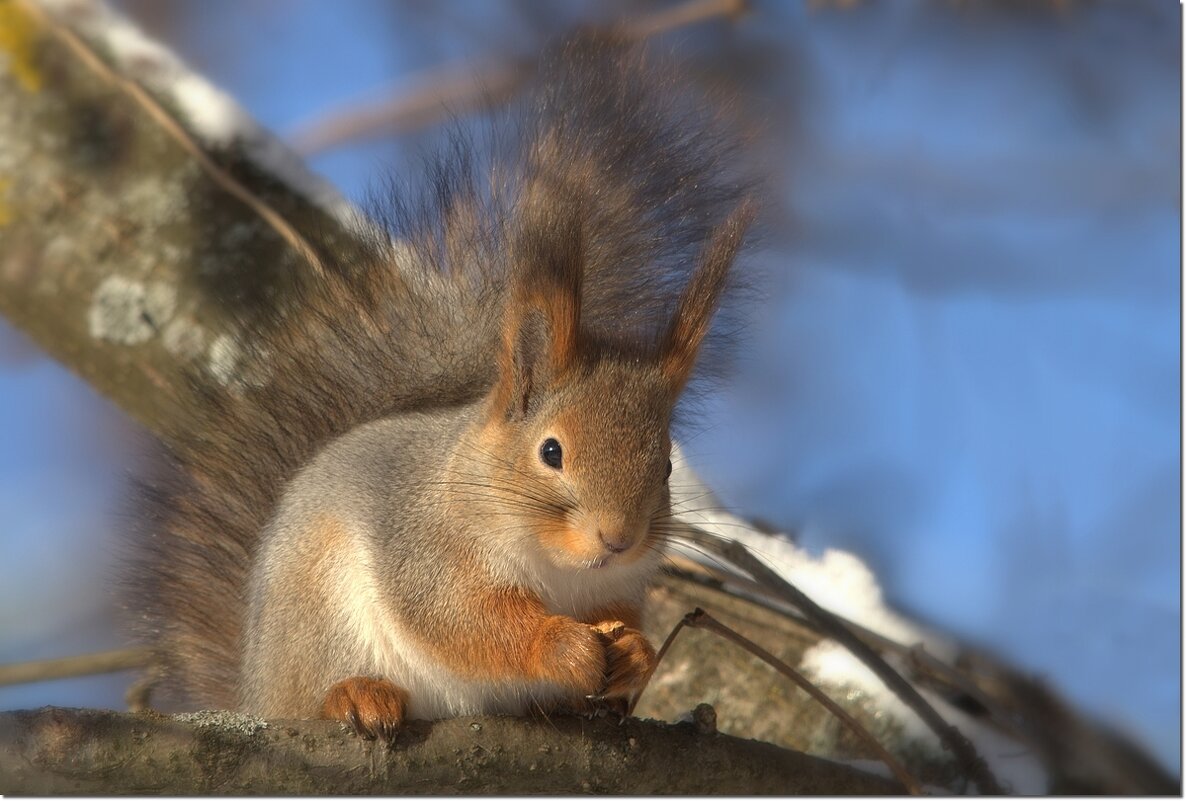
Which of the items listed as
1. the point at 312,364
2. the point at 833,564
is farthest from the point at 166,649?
the point at 833,564

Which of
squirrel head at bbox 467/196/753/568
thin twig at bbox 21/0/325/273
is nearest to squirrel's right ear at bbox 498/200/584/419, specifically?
squirrel head at bbox 467/196/753/568

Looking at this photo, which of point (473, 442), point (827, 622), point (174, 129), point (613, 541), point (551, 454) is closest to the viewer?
point (613, 541)

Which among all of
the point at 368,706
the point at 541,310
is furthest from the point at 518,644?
the point at 541,310

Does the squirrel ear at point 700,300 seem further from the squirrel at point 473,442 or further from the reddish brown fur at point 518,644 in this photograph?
the reddish brown fur at point 518,644

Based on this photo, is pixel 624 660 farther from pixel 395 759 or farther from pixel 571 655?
pixel 395 759

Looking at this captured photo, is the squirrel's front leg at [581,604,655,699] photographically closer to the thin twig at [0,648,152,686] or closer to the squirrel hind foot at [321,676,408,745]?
the squirrel hind foot at [321,676,408,745]

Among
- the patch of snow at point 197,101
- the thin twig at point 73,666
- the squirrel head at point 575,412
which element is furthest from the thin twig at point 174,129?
the squirrel head at point 575,412

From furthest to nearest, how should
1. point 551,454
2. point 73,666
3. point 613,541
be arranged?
1. point 73,666
2. point 551,454
3. point 613,541
